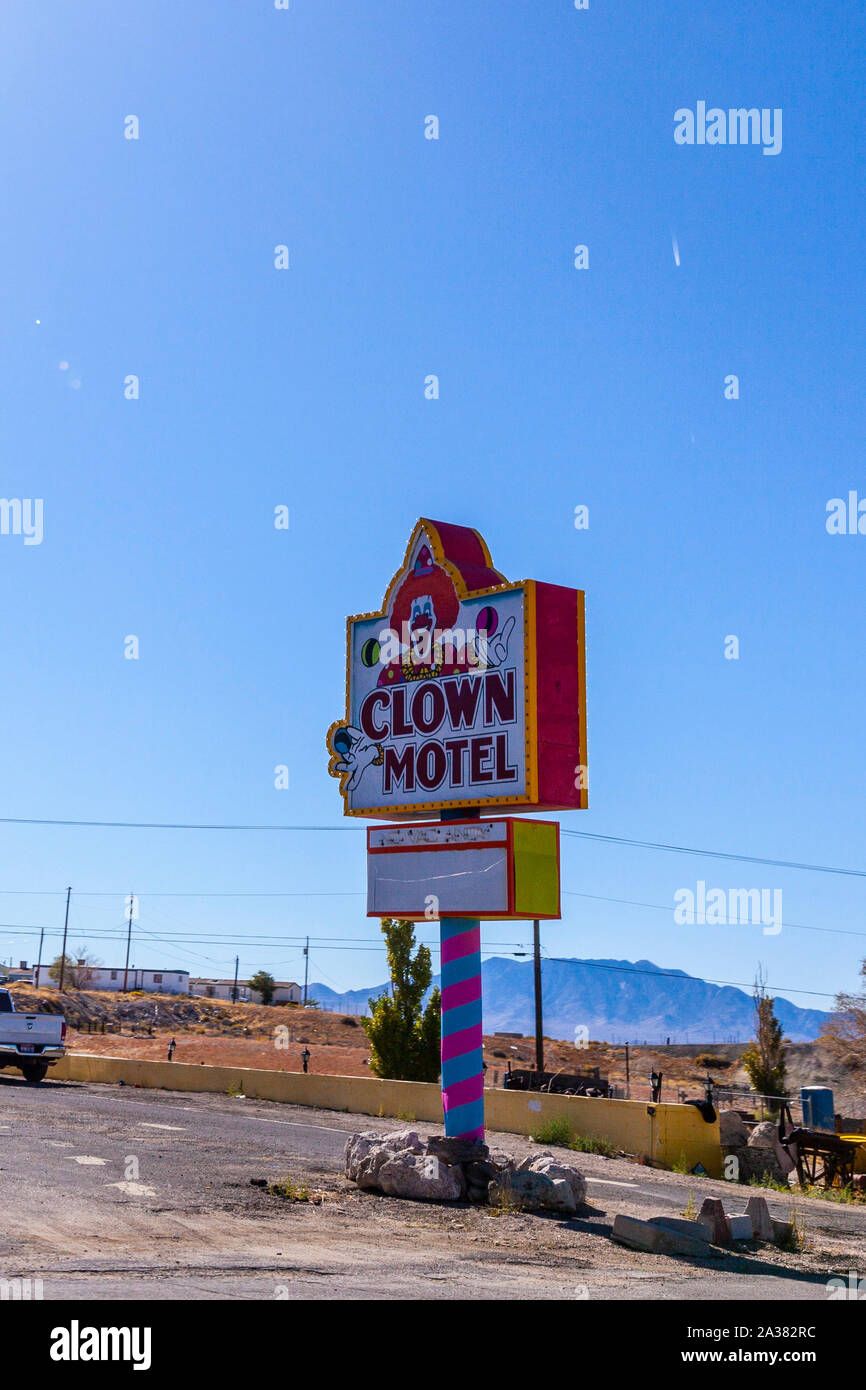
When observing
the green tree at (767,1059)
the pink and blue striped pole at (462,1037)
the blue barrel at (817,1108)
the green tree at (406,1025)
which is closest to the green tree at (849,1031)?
the green tree at (767,1059)

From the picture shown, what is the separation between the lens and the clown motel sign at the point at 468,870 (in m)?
17.5

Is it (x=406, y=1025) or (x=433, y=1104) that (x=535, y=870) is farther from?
(x=406, y=1025)

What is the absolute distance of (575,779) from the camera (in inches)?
701

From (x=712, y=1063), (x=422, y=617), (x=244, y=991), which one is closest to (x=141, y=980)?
(x=244, y=991)

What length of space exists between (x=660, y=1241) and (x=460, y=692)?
7.70 meters

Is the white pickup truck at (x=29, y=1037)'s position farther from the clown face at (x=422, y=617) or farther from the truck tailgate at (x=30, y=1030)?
the clown face at (x=422, y=617)

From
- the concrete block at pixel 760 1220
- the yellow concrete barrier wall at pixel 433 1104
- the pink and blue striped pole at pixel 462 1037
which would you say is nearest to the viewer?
the concrete block at pixel 760 1220

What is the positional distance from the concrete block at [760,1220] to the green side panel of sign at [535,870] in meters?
4.46

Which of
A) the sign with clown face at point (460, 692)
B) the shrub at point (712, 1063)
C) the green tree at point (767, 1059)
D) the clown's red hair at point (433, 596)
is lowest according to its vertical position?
the shrub at point (712, 1063)

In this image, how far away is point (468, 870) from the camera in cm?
1791

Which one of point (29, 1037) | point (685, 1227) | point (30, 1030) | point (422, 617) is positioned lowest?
point (685, 1227)
